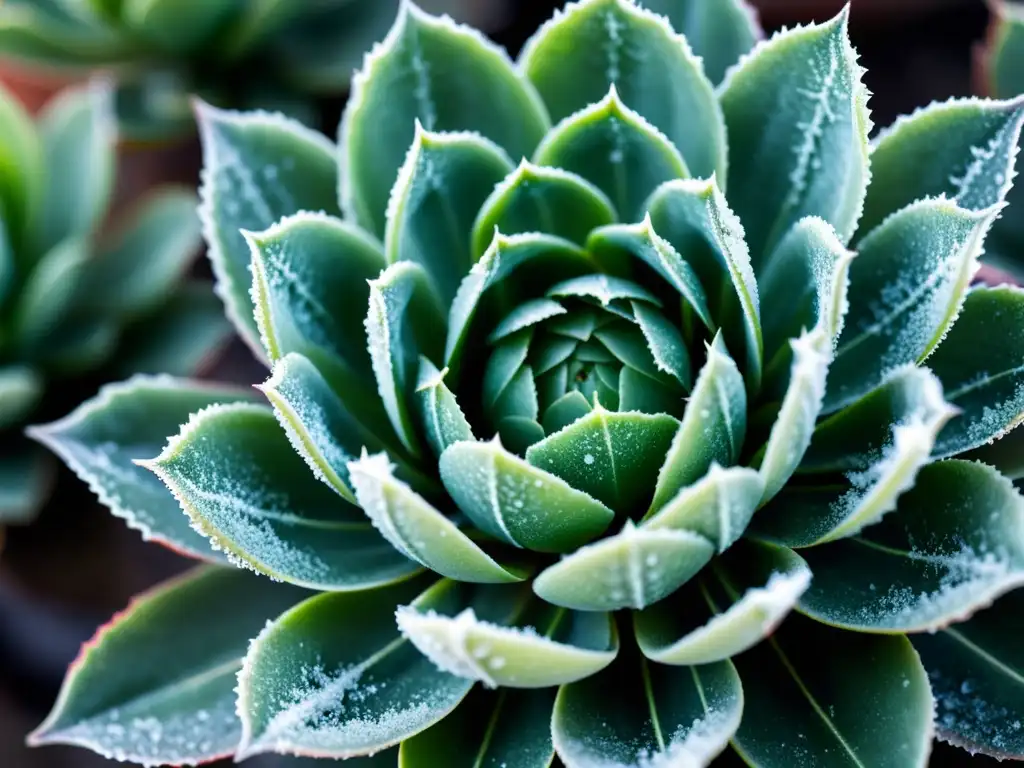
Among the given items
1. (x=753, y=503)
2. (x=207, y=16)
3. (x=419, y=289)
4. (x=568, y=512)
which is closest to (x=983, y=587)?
(x=753, y=503)

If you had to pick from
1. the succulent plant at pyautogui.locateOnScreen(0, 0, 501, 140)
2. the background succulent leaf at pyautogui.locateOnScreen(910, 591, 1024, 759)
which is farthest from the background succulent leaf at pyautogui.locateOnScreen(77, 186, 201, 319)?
the background succulent leaf at pyautogui.locateOnScreen(910, 591, 1024, 759)

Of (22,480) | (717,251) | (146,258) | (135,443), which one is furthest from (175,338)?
(717,251)

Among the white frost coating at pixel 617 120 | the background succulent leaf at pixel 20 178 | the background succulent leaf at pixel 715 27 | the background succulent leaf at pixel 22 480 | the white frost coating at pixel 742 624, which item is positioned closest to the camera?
the white frost coating at pixel 742 624

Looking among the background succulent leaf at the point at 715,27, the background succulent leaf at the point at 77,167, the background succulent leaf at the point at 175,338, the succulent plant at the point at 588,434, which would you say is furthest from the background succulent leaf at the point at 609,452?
the background succulent leaf at the point at 77,167

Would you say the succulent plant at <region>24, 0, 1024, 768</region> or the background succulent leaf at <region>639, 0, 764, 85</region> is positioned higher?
the background succulent leaf at <region>639, 0, 764, 85</region>

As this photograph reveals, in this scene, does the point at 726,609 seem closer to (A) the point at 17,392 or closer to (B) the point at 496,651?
(B) the point at 496,651

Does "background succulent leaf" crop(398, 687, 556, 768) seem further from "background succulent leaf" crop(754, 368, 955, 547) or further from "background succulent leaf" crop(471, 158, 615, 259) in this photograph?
"background succulent leaf" crop(471, 158, 615, 259)

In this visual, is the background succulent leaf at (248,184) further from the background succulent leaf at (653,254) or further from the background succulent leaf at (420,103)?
the background succulent leaf at (653,254)
